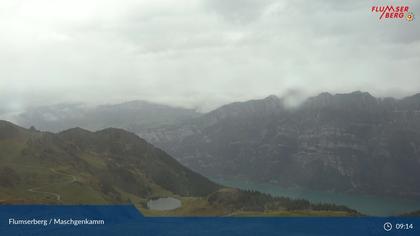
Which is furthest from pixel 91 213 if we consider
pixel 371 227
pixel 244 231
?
pixel 371 227

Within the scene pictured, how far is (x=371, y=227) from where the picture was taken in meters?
85.0

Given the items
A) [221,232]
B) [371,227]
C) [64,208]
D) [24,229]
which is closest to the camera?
[24,229]

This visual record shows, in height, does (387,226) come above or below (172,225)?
below

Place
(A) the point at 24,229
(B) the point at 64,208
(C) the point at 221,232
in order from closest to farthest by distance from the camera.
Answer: (A) the point at 24,229, (C) the point at 221,232, (B) the point at 64,208

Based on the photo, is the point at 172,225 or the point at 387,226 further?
the point at 172,225

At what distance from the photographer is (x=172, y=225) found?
275ft

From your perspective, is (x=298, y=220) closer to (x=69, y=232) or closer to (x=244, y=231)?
(x=244, y=231)

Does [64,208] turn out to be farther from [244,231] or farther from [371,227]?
[371,227]

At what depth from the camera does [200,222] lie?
7312 cm

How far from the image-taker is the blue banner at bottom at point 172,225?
6825 cm

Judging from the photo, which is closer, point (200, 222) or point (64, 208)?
point (200, 222)

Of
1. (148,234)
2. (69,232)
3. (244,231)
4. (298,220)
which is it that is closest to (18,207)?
(69,232)

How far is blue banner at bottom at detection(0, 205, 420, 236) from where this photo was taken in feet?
224

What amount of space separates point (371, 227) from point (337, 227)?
11.3 meters
